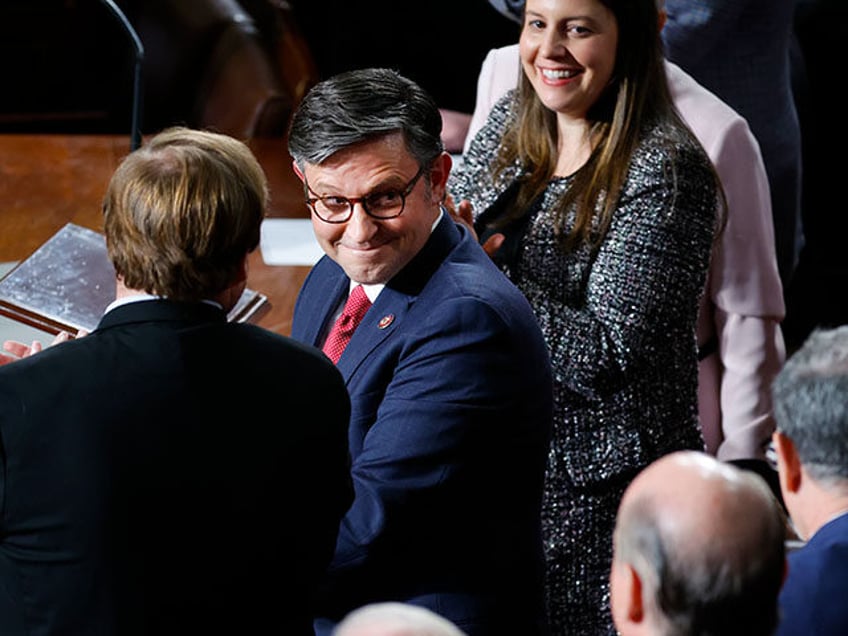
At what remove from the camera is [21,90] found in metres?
5.04

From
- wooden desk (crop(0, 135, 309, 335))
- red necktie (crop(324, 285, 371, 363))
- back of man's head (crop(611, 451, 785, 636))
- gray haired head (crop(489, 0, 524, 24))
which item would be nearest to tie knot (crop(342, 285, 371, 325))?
red necktie (crop(324, 285, 371, 363))

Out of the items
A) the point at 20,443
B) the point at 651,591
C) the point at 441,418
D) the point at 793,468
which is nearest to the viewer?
the point at 651,591

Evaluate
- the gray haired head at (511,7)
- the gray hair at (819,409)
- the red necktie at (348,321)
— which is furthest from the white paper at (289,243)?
the gray hair at (819,409)

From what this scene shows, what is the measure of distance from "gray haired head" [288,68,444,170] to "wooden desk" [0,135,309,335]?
828mm

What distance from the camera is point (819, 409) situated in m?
1.57

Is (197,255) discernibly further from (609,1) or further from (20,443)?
(609,1)

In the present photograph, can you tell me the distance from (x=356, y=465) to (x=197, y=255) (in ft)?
1.30

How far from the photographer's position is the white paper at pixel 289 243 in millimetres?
3008

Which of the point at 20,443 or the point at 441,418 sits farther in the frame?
the point at 441,418

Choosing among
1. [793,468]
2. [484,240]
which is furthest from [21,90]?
[793,468]

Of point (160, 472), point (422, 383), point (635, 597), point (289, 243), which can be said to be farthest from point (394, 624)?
point (289, 243)

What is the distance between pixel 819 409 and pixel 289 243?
1698mm

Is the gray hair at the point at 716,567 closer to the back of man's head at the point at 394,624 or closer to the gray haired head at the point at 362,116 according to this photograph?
the back of man's head at the point at 394,624

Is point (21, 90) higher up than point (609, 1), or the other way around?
point (609, 1)
